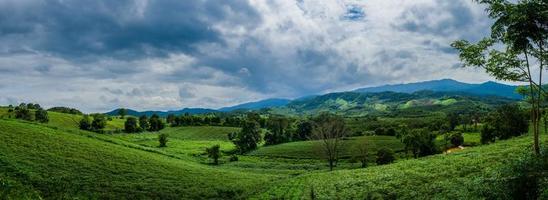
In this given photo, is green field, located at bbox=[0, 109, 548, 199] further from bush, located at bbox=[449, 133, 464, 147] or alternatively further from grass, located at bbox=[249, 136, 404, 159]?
bush, located at bbox=[449, 133, 464, 147]

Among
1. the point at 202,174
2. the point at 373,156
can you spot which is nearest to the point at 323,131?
→ the point at 373,156

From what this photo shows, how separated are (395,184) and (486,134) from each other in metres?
105

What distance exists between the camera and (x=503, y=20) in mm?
35156

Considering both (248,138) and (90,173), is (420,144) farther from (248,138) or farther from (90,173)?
(90,173)

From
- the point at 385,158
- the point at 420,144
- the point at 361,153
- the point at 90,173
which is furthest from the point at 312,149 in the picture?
the point at 90,173

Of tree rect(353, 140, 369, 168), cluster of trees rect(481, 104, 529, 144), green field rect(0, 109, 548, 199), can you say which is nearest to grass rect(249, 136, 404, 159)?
tree rect(353, 140, 369, 168)

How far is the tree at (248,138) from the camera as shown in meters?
172

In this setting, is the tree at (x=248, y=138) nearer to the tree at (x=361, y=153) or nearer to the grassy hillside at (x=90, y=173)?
the tree at (x=361, y=153)

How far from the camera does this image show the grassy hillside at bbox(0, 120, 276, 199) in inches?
1825

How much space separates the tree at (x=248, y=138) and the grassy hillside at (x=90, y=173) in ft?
323

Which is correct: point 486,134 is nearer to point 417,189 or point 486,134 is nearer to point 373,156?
point 373,156

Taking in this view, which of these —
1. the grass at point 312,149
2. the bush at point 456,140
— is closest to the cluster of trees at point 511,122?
the bush at point 456,140

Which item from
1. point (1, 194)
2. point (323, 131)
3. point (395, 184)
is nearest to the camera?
point (1, 194)

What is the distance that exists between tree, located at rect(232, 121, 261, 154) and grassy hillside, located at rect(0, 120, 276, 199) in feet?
323
